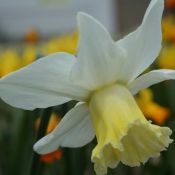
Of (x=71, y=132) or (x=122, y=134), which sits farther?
(x=71, y=132)

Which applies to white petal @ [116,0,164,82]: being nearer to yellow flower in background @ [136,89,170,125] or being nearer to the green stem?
the green stem

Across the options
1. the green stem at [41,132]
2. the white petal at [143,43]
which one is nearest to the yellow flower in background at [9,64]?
the green stem at [41,132]

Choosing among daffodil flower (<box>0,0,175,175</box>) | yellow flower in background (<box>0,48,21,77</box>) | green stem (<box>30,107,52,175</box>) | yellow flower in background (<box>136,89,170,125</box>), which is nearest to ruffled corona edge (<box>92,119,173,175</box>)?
daffodil flower (<box>0,0,175,175</box>)

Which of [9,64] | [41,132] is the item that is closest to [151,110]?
[41,132]

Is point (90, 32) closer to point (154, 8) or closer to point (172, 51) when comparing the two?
point (154, 8)

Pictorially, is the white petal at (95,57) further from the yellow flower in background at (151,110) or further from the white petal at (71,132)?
the yellow flower in background at (151,110)

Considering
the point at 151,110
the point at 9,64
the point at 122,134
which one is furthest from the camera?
the point at 9,64

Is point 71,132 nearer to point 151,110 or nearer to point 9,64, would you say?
point 151,110
